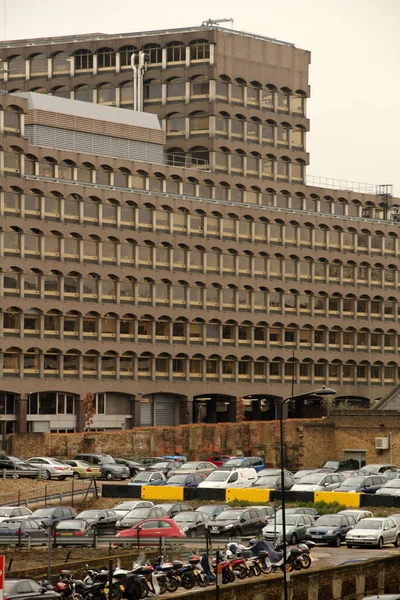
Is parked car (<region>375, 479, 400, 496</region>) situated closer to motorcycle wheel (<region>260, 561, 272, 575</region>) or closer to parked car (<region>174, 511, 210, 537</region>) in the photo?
parked car (<region>174, 511, 210, 537</region>)

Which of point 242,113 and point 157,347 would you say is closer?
point 157,347

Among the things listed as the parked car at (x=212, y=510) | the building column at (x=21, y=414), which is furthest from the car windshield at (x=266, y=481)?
the building column at (x=21, y=414)

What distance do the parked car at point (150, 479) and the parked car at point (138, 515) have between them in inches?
703

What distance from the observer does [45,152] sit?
130 metres

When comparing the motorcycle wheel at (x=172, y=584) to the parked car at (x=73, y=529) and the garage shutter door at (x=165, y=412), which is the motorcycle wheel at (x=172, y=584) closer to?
the parked car at (x=73, y=529)

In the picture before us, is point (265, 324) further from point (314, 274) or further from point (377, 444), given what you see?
point (377, 444)

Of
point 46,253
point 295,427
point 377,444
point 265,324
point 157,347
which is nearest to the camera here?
point 377,444

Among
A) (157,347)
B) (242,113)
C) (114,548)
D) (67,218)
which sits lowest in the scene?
(114,548)

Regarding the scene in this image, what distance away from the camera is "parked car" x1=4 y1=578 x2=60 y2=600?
42.6 meters

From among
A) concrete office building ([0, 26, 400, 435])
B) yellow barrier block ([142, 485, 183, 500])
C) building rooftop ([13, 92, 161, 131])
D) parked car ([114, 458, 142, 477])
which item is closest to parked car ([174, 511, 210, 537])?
yellow barrier block ([142, 485, 183, 500])

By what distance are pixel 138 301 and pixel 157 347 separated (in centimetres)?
509

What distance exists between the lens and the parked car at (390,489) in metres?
75.9

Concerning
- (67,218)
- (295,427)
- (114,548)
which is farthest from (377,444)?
(114,548)

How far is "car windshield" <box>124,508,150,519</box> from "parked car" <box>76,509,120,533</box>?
2.08 feet
